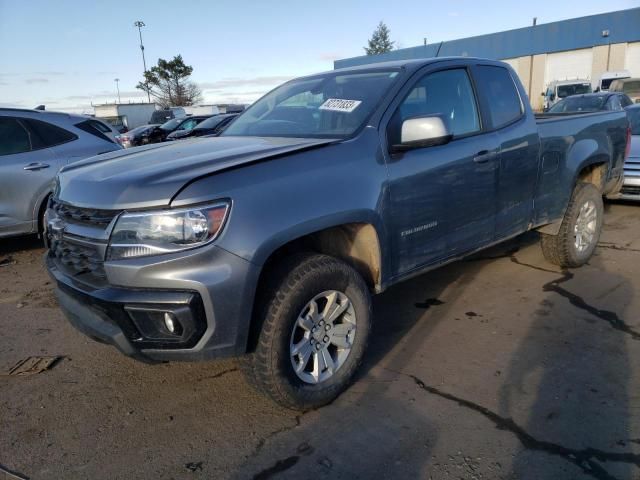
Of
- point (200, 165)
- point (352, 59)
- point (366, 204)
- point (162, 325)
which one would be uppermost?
point (352, 59)

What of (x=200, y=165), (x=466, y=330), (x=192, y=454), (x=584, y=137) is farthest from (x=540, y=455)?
(x=584, y=137)

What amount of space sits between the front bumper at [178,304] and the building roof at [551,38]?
29.3 meters

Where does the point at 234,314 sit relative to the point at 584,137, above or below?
below

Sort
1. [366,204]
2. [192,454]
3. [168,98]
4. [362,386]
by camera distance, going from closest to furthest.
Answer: [192,454] → [366,204] → [362,386] → [168,98]

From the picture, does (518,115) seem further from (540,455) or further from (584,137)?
(540,455)

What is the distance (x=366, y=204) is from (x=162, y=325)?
125cm

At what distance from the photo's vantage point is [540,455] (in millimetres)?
2447

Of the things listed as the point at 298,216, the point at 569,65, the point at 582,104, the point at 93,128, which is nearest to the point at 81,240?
the point at 298,216

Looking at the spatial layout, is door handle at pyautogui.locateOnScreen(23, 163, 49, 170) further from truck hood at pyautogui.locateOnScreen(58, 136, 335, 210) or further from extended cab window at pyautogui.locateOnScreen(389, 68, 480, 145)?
extended cab window at pyautogui.locateOnScreen(389, 68, 480, 145)

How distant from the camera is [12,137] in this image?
19.5 feet

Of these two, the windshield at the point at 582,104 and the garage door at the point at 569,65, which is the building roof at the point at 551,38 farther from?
the windshield at the point at 582,104

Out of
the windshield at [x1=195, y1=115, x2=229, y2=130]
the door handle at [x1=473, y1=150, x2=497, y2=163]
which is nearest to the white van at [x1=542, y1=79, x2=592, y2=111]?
the windshield at [x1=195, y1=115, x2=229, y2=130]

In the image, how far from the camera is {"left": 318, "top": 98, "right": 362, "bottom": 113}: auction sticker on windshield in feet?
10.8

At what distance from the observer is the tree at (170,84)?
5556 cm
